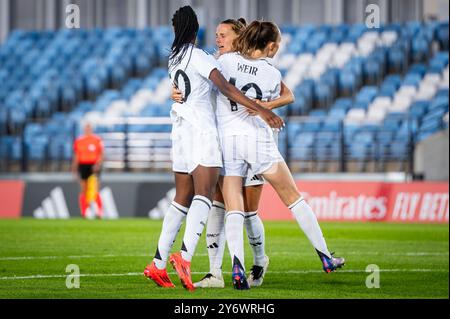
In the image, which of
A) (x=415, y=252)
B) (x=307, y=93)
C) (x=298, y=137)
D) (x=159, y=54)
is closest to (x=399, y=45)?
(x=307, y=93)

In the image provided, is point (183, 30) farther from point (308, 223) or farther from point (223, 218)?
point (308, 223)

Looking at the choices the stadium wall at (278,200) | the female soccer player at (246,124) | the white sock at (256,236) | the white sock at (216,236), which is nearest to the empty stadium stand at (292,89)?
the stadium wall at (278,200)

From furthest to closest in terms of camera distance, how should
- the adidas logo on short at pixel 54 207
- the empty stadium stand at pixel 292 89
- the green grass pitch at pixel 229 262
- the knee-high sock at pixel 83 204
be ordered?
the empty stadium stand at pixel 292 89 < the adidas logo on short at pixel 54 207 < the knee-high sock at pixel 83 204 < the green grass pitch at pixel 229 262

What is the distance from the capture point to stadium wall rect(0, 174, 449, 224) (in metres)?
21.0

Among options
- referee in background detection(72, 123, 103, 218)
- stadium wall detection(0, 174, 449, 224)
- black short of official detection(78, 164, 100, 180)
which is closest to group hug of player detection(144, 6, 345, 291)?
stadium wall detection(0, 174, 449, 224)

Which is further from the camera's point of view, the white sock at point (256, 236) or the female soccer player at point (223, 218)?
the white sock at point (256, 236)

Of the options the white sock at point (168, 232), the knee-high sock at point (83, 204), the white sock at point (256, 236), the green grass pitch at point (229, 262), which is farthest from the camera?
the knee-high sock at point (83, 204)

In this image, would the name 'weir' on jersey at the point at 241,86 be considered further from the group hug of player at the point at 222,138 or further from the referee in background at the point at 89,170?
the referee in background at the point at 89,170

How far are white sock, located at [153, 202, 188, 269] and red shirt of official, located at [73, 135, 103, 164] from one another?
14483 mm

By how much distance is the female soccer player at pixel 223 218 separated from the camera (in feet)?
28.9

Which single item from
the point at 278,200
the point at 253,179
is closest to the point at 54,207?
the point at 278,200

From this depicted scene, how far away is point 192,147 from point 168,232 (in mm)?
724

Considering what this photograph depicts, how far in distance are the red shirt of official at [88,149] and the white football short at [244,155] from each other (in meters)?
14.5
